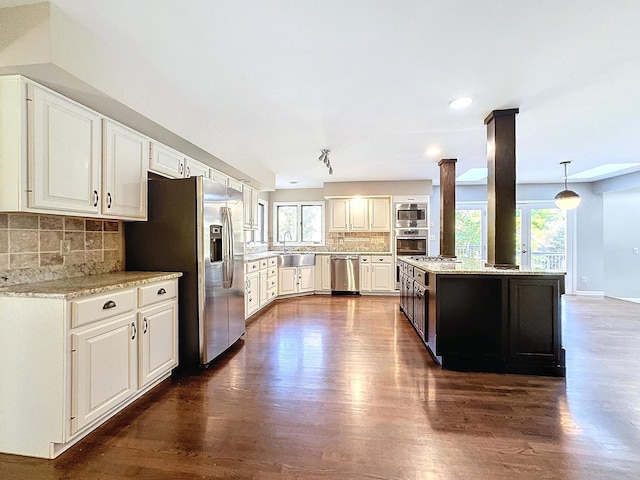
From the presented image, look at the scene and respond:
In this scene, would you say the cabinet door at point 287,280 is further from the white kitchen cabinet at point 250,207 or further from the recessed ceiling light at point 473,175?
the recessed ceiling light at point 473,175

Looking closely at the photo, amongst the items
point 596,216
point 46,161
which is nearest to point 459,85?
point 46,161

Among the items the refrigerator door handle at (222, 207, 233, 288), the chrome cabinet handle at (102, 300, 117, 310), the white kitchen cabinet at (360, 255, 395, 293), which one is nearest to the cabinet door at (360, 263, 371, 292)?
the white kitchen cabinet at (360, 255, 395, 293)

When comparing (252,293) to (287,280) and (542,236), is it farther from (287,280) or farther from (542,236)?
(542,236)

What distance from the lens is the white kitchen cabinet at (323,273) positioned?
6.61m

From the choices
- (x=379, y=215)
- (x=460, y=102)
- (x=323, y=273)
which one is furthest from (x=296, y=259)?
(x=460, y=102)

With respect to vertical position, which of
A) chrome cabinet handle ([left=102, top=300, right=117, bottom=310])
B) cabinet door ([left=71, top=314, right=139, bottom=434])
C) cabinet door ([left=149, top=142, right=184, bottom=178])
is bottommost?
cabinet door ([left=71, top=314, right=139, bottom=434])

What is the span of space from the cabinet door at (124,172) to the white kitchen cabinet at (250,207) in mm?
2388

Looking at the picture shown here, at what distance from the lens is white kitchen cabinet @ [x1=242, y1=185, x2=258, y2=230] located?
517 cm

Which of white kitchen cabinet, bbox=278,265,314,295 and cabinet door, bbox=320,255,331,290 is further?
cabinet door, bbox=320,255,331,290

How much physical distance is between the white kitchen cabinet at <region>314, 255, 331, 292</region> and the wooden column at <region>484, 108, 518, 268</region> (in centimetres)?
382

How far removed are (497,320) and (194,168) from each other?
3.45 metres

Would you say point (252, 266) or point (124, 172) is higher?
point (124, 172)

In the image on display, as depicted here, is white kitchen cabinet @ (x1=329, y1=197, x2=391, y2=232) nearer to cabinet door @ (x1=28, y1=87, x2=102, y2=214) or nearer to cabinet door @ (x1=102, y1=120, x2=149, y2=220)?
cabinet door @ (x1=102, y1=120, x2=149, y2=220)

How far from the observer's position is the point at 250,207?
5.34m
